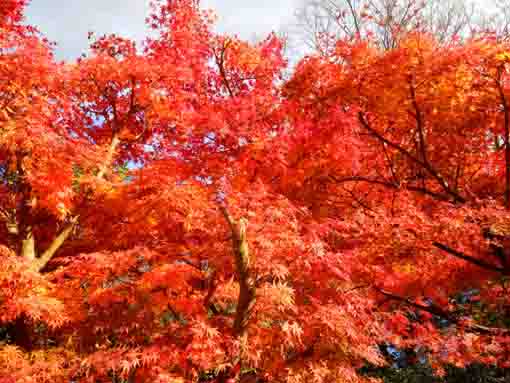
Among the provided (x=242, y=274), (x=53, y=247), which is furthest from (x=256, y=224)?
(x=53, y=247)

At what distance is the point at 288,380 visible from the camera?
5.11 meters

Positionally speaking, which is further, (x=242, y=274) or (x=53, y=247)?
(x=53, y=247)

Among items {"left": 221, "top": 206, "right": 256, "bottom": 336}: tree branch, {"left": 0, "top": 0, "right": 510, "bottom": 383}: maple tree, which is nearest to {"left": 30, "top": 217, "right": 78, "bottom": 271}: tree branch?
{"left": 0, "top": 0, "right": 510, "bottom": 383}: maple tree

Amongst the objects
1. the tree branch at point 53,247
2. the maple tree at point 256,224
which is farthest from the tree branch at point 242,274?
the tree branch at point 53,247

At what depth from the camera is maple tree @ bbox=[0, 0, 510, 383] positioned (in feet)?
17.1

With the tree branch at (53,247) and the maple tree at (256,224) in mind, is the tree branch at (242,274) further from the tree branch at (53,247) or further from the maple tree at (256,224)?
the tree branch at (53,247)

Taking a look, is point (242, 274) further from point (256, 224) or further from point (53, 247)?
point (53, 247)

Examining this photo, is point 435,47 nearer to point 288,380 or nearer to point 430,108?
point 430,108

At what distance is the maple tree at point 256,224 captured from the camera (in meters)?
5.21

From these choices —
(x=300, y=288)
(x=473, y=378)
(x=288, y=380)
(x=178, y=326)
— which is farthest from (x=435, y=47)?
(x=473, y=378)

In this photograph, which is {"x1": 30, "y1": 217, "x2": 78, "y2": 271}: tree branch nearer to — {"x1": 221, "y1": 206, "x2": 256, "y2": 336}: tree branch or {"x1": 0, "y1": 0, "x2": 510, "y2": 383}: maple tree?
{"x1": 0, "y1": 0, "x2": 510, "y2": 383}: maple tree

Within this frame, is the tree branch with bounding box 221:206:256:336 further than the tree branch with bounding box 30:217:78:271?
No

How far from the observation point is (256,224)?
5465 millimetres

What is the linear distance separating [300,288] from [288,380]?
1.41m
